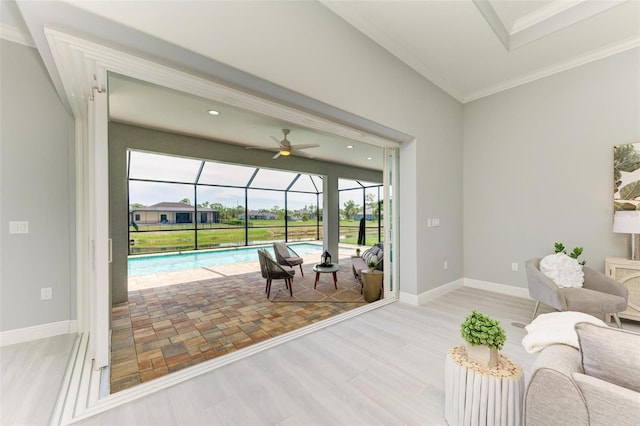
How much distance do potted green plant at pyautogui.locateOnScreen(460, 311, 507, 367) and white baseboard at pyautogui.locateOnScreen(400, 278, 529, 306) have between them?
2.09 meters

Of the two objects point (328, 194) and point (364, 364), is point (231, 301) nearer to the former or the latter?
point (364, 364)

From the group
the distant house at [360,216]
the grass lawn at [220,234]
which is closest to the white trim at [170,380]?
the distant house at [360,216]

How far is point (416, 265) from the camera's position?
346 centimetres

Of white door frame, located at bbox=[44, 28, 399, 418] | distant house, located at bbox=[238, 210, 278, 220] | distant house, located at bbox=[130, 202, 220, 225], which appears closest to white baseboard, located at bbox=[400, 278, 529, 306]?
white door frame, located at bbox=[44, 28, 399, 418]

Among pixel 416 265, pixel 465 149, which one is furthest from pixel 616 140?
pixel 416 265

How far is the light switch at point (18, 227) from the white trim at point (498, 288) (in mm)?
5540

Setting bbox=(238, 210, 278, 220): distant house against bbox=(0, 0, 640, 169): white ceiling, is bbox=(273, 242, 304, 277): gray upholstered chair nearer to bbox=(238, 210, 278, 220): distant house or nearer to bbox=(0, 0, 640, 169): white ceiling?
bbox=(0, 0, 640, 169): white ceiling

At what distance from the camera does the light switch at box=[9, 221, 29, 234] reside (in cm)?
243

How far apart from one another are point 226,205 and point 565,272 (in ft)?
30.1

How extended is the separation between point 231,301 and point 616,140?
5402 mm

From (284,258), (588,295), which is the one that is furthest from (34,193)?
(588,295)

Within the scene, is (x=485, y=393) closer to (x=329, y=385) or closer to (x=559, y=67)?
(x=329, y=385)

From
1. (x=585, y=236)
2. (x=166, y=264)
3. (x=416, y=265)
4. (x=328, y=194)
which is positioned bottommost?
(x=166, y=264)

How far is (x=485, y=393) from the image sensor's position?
4.32 feet
